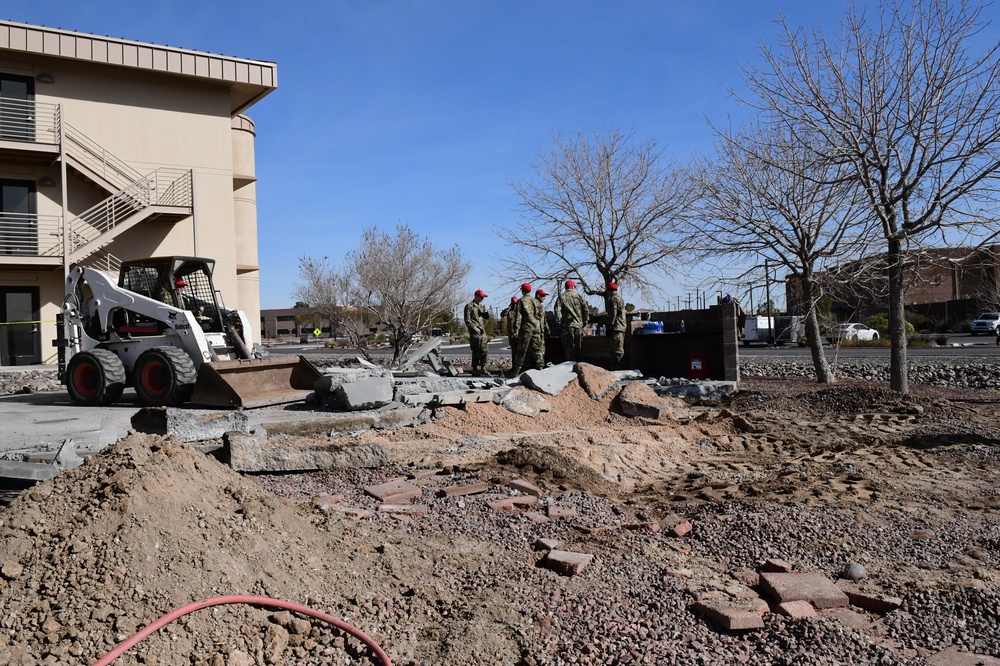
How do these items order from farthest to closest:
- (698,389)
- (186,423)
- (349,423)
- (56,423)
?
(698,389) < (56,423) < (349,423) < (186,423)

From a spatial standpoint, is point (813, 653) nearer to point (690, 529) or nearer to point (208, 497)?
point (690, 529)

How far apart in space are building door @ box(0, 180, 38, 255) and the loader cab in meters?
11.4

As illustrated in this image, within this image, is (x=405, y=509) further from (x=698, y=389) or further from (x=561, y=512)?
(x=698, y=389)

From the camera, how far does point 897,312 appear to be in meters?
12.5

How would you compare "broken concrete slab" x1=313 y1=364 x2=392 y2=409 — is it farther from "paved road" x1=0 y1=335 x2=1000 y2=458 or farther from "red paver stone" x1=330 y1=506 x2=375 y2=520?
"red paver stone" x1=330 y1=506 x2=375 y2=520

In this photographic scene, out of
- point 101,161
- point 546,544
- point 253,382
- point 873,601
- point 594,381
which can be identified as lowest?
point 873,601

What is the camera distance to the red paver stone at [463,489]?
6777mm

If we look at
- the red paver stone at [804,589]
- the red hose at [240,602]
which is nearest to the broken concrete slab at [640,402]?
the red paver stone at [804,589]

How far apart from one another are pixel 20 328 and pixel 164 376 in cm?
1446

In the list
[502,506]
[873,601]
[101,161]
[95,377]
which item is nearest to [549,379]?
[502,506]

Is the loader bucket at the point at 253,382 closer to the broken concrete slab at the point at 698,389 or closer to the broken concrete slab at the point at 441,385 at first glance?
the broken concrete slab at the point at 441,385

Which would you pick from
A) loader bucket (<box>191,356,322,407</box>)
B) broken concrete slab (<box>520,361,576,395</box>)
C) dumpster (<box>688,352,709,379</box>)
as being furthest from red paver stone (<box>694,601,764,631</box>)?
dumpster (<box>688,352,709,379</box>)

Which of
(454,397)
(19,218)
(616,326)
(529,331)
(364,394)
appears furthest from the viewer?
(19,218)

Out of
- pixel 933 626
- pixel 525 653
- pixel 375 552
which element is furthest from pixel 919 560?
pixel 375 552
